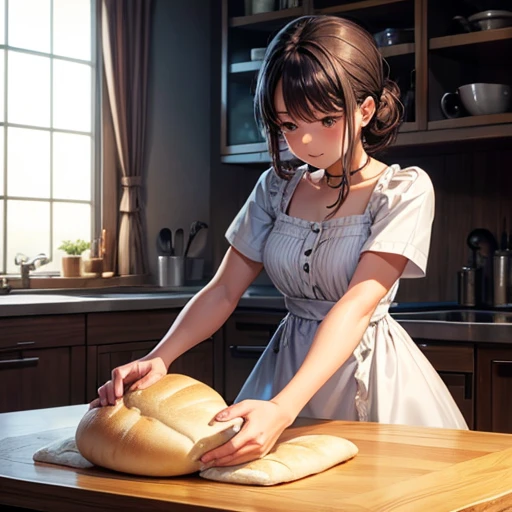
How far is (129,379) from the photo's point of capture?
4.14ft

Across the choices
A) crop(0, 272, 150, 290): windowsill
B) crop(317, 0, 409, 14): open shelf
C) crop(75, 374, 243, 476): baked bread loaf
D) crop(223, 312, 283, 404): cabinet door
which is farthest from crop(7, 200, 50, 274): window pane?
crop(75, 374, 243, 476): baked bread loaf

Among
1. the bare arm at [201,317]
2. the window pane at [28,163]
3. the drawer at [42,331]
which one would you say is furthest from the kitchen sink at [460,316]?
the window pane at [28,163]

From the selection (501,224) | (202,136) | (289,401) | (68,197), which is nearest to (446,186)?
(501,224)

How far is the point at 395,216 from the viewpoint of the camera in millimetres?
1492

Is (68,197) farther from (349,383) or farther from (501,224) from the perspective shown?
(349,383)

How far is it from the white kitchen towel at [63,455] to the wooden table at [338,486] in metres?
0.01

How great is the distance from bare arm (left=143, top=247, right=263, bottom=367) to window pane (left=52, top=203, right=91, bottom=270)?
6.92 feet

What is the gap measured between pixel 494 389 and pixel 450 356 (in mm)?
158

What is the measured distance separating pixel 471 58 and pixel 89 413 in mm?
2524

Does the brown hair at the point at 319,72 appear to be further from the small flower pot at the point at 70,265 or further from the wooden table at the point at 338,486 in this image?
the small flower pot at the point at 70,265

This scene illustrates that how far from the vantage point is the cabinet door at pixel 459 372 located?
2.69 meters

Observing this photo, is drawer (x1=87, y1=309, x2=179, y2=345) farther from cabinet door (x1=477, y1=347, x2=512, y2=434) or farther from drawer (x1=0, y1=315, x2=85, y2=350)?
cabinet door (x1=477, y1=347, x2=512, y2=434)

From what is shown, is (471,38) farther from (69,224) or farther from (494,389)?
(69,224)

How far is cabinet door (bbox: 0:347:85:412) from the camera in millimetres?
2732
